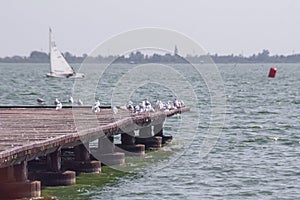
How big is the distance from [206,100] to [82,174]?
2286 inches

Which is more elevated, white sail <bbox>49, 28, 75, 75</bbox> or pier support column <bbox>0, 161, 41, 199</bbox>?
white sail <bbox>49, 28, 75, 75</bbox>

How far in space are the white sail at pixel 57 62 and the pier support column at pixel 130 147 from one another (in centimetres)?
5698

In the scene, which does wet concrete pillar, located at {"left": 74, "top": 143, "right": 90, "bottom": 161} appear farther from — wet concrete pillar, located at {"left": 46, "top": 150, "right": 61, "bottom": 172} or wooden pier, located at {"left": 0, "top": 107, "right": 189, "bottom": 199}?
wet concrete pillar, located at {"left": 46, "top": 150, "right": 61, "bottom": 172}

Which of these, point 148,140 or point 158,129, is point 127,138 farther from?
point 158,129

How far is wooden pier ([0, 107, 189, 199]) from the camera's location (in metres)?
27.0

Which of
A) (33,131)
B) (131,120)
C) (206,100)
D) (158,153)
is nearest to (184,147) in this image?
(158,153)

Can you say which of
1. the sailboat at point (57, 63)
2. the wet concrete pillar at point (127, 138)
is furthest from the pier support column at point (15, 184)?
the sailboat at point (57, 63)

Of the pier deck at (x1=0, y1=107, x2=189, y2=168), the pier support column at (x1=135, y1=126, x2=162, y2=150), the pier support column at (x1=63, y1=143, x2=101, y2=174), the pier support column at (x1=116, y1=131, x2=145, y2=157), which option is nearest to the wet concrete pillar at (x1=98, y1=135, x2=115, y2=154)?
the pier deck at (x1=0, y1=107, x2=189, y2=168)

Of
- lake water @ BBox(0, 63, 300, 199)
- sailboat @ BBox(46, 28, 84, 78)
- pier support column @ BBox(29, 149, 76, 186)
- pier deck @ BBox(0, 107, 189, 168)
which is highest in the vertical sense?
sailboat @ BBox(46, 28, 84, 78)

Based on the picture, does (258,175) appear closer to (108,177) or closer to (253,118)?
(108,177)

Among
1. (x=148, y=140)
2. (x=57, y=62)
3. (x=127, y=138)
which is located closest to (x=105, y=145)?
(x=127, y=138)

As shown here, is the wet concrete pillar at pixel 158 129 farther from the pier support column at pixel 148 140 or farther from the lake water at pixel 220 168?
the pier support column at pixel 148 140

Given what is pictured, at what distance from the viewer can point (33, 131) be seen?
31969mm

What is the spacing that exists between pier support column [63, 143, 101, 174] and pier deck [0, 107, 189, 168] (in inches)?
28.2
